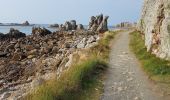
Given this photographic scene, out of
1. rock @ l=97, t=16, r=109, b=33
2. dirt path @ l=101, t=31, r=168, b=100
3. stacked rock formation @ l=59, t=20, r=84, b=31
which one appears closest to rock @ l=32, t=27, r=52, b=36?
rock @ l=97, t=16, r=109, b=33

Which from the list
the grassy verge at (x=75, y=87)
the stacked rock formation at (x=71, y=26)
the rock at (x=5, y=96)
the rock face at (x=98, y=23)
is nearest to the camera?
the grassy verge at (x=75, y=87)

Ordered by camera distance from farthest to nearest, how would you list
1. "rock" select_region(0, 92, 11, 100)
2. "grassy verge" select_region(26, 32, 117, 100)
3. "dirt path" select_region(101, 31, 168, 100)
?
"rock" select_region(0, 92, 11, 100) < "dirt path" select_region(101, 31, 168, 100) < "grassy verge" select_region(26, 32, 117, 100)

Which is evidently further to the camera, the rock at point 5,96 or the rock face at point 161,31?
the rock face at point 161,31

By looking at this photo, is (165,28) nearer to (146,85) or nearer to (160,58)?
(160,58)

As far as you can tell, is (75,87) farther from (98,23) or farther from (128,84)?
(98,23)

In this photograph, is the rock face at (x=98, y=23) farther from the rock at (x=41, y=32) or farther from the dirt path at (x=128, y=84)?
the dirt path at (x=128, y=84)

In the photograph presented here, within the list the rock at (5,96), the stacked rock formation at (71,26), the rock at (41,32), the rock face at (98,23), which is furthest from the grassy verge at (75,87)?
the stacked rock formation at (71,26)

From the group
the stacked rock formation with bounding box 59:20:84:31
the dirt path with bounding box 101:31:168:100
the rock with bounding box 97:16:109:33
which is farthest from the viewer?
the stacked rock formation with bounding box 59:20:84:31

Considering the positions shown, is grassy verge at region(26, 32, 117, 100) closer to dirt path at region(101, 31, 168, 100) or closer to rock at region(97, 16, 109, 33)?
dirt path at region(101, 31, 168, 100)

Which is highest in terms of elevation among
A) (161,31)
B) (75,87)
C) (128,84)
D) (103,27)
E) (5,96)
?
(161,31)

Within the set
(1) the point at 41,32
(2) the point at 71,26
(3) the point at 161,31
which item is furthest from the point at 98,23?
(3) the point at 161,31

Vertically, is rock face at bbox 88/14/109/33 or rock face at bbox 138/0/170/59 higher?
rock face at bbox 138/0/170/59

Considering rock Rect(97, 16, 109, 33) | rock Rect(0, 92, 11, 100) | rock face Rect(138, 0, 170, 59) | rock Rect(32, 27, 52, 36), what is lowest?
rock Rect(32, 27, 52, 36)

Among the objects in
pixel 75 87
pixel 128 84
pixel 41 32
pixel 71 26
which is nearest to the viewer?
pixel 75 87
